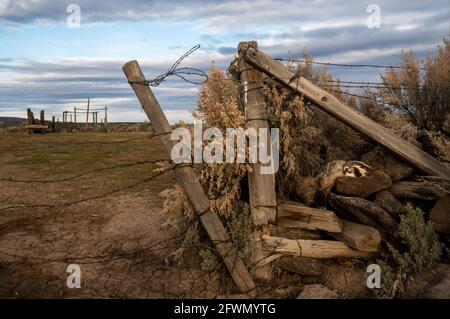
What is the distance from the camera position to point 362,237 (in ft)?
17.5

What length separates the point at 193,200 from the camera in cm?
506

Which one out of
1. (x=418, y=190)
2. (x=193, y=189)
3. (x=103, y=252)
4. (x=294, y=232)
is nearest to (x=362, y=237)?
(x=294, y=232)

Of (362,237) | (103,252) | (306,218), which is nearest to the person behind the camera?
(362,237)

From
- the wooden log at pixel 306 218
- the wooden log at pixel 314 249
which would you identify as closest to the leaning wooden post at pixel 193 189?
the wooden log at pixel 314 249

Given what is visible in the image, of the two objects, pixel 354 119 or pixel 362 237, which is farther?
pixel 354 119

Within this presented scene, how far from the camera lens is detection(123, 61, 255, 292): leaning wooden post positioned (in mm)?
4953

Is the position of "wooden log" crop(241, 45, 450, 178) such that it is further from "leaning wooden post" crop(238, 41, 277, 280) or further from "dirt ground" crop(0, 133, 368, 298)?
"dirt ground" crop(0, 133, 368, 298)

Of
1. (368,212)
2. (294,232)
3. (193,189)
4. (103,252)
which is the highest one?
(193,189)

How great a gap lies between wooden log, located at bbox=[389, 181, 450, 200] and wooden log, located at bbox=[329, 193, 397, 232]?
0.51 m

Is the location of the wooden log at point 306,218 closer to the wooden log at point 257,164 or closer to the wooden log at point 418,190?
the wooden log at point 257,164

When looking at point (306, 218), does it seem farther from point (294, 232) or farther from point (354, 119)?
point (354, 119)

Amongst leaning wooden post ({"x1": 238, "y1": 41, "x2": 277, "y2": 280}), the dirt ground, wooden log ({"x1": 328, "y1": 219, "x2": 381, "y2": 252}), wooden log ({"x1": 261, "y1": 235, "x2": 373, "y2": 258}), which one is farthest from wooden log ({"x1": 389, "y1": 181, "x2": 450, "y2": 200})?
leaning wooden post ({"x1": 238, "y1": 41, "x2": 277, "y2": 280})

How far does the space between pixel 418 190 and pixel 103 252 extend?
15.6 feet
